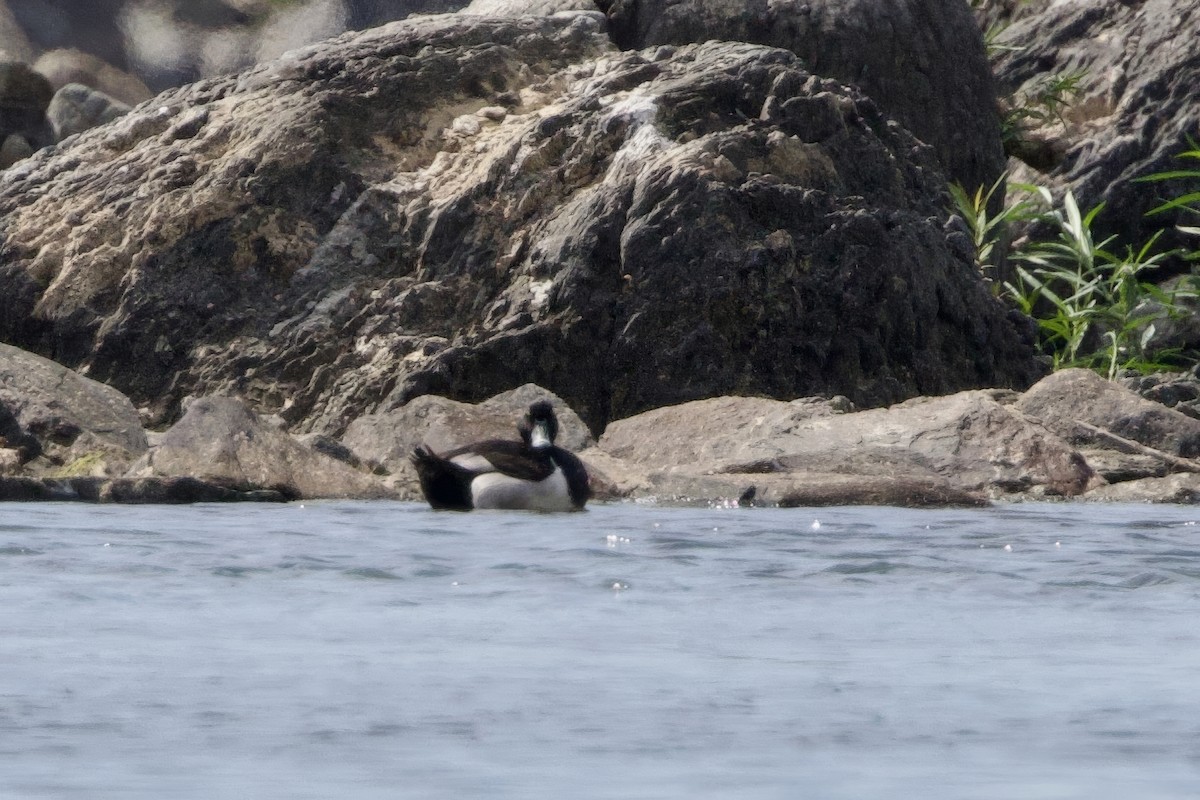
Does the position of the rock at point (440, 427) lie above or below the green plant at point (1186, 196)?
below

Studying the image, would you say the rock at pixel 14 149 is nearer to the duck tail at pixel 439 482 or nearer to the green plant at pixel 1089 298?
the green plant at pixel 1089 298

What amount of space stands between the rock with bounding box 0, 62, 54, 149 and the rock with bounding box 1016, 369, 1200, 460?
14.9 meters

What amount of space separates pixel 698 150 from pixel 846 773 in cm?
895

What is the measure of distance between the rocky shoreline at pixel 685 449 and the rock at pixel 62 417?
0.4 inches

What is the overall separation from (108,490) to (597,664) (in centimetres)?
531

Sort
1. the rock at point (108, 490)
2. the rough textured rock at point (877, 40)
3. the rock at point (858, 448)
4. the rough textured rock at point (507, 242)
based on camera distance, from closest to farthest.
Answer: the rock at point (108, 490) < the rock at point (858, 448) < the rough textured rock at point (507, 242) < the rough textured rock at point (877, 40)

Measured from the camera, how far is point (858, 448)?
10.3 m

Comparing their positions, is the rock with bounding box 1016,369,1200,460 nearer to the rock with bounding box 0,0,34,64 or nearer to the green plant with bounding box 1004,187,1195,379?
the green plant with bounding box 1004,187,1195,379

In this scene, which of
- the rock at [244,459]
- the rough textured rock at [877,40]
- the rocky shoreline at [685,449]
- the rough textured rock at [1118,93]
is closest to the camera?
the rocky shoreline at [685,449]

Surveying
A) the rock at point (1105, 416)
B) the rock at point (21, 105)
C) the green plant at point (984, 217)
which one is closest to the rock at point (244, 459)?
the rock at point (1105, 416)

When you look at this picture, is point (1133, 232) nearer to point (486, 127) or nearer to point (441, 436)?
point (486, 127)

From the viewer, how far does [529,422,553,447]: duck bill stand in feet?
32.8

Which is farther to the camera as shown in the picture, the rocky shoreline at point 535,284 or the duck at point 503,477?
the rocky shoreline at point 535,284

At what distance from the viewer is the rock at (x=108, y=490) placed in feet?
30.9
